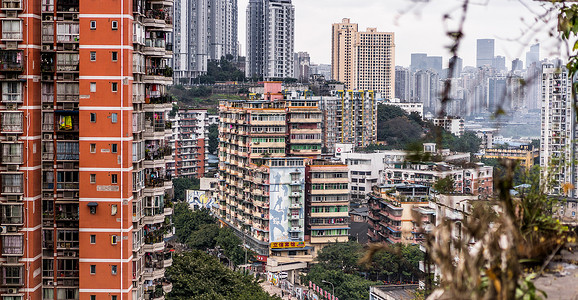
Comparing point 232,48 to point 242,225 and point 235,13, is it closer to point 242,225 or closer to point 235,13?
point 235,13

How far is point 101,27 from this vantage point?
12219 millimetres

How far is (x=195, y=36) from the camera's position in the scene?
251 ft

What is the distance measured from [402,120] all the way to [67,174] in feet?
166

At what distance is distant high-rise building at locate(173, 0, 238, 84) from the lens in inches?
2881

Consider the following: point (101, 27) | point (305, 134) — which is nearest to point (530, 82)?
point (101, 27)

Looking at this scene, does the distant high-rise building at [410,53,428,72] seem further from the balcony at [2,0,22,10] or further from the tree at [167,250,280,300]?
the balcony at [2,0,22,10]

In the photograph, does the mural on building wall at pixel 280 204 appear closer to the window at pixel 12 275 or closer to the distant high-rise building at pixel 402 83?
the window at pixel 12 275

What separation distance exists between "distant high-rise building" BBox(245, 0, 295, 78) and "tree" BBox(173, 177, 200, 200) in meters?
28.0

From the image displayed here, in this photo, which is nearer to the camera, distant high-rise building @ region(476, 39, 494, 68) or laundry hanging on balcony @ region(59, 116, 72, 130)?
laundry hanging on balcony @ region(59, 116, 72, 130)

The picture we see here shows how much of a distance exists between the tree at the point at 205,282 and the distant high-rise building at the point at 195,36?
54.3 metres

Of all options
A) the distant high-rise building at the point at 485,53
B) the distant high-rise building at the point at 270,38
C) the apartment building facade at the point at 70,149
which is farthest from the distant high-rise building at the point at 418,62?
the apartment building facade at the point at 70,149

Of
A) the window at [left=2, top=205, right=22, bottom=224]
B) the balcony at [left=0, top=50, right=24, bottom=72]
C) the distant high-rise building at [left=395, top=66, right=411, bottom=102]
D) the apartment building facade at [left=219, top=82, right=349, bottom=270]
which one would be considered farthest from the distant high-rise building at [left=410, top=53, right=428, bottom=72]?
the window at [left=2, top=205, right=22, bottom=224]

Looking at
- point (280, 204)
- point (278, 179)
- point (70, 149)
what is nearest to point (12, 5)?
point (70, 149)

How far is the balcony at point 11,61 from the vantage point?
39.1 ft
